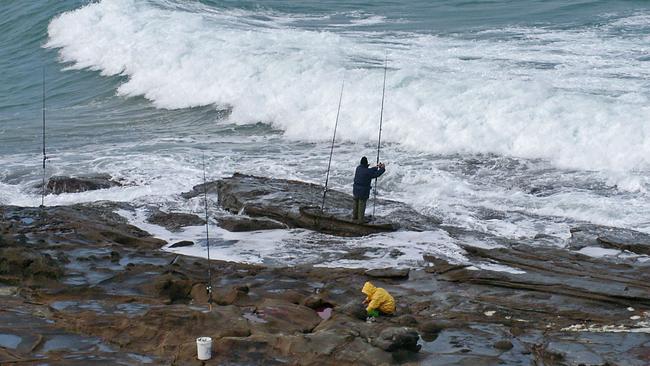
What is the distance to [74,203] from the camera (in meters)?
15.4

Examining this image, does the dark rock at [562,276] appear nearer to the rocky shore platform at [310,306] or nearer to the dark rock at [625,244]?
the rocky shore platform at [310,306]

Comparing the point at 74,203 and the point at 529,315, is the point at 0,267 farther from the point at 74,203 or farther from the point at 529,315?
the point at 529,315

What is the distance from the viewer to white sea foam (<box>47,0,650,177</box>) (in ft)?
62.2

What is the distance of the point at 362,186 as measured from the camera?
Result: 13.5 meters

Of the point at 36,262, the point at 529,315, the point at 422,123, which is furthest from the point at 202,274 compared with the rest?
the point at 422,123

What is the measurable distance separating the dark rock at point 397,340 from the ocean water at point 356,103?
4.36m

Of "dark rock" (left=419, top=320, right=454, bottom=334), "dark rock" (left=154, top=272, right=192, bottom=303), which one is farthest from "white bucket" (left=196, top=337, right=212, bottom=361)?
"dark rock" (left=154, top=272, right=192, bottom=303)

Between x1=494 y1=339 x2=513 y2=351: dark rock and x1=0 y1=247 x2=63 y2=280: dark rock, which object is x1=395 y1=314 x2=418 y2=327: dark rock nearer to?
x1=494 y1=339 x2=513 y2=351: dark rock

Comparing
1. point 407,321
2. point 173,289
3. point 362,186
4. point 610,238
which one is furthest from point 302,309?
point 610,238

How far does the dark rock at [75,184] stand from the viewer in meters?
16.4

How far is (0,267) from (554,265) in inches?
247

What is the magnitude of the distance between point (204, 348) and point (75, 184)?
933cm

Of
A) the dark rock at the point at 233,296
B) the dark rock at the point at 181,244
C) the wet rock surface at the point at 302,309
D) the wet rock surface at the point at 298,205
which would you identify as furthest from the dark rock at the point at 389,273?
the dark rock at the point at 181,244

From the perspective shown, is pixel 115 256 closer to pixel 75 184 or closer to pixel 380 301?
pixel 380 301
